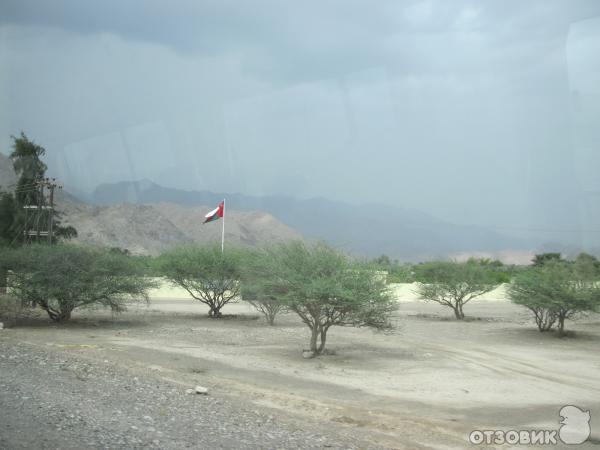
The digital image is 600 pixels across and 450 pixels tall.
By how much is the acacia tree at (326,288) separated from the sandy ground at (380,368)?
1.32 m

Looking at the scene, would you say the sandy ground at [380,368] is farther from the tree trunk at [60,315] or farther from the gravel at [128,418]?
the gravel at [128,418]

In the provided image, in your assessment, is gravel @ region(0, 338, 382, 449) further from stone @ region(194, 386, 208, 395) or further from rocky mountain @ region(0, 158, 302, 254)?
rocky mountain @ region(0, 158, 302, 254)

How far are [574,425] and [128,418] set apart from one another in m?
8.58

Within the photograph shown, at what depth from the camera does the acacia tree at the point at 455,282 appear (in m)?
39.4

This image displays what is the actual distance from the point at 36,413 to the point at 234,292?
26271 mm

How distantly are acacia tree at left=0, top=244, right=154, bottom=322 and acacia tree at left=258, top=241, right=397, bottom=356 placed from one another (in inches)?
407

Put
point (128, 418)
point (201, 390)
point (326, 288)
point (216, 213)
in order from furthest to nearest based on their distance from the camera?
point (216, 213)
point (326, 288)
point (201, 390)
point (128, 418)

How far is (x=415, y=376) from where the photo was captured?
17.5 metres

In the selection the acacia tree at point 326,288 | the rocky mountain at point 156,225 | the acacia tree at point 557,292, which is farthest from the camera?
the rocky mountain at point 156,225

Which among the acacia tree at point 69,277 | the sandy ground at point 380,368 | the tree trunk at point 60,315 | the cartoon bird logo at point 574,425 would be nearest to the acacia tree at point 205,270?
the sandy ground at point 380,368

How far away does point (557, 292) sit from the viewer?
28578 millimetres

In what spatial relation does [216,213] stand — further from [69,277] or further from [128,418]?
[128,418]

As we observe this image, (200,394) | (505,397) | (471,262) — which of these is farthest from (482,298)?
(200,394)

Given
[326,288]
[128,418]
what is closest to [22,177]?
[326,288]
